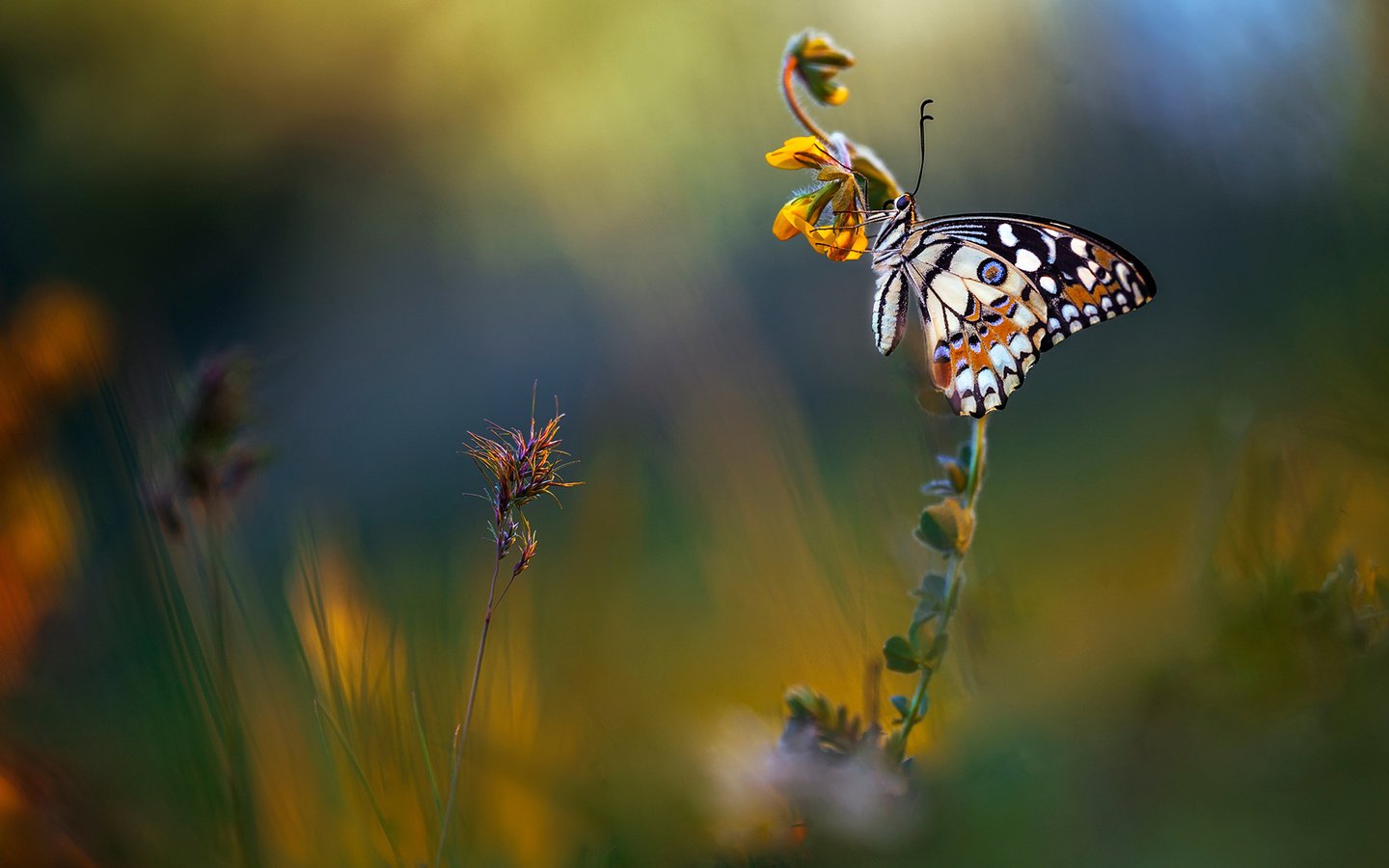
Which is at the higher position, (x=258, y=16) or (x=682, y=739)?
(x=258, y=16)

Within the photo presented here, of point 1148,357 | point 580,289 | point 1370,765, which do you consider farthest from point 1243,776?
point 580,289

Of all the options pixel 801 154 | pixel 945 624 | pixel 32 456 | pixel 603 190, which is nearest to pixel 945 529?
pixel 945 624

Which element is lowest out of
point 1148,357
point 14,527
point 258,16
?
point 14,527

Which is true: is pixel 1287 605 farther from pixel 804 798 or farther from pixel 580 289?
pixel 580 289

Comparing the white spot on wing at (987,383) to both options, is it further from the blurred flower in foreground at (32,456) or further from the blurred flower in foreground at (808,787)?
the blurred flower in foreground at (32,456)

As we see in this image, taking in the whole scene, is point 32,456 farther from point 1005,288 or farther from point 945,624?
point 1005,288

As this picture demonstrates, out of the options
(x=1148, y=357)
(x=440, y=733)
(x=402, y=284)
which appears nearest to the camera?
(x=440, y=733)

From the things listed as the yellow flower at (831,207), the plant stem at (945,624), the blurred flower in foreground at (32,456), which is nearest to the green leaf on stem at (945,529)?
the plant stem at (945,624)
